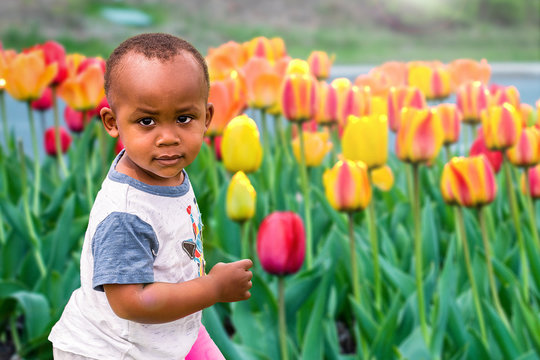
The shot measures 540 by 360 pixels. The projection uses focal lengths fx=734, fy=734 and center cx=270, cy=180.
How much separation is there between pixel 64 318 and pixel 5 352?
49.7 inches

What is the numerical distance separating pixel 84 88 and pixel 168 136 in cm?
160

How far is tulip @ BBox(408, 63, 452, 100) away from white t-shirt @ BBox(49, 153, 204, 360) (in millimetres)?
2011

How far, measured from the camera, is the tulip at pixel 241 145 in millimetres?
1728

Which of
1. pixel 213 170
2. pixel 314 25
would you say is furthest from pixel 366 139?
pixel 314 25

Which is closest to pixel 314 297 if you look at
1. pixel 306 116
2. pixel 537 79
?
pixel 306 116

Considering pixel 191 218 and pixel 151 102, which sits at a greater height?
pixel 151 102

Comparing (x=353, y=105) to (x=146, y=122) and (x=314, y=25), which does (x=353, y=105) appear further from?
(x=314, y=25)

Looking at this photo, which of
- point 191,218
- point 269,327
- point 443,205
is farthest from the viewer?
point 443,205

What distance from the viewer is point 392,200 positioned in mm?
2645

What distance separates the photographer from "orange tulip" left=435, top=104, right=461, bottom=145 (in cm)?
220

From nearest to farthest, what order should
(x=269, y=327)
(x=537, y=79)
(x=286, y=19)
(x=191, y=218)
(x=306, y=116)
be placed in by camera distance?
(x=191, y=218) → (x=269, y=327) → (x=306, y=116) → (x=537, y=79) → (x=286, y=19)

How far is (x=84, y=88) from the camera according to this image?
7.61 feet

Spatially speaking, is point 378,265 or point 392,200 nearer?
point 378,265

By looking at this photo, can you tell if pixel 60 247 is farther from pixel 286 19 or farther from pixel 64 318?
pixel 286 19
